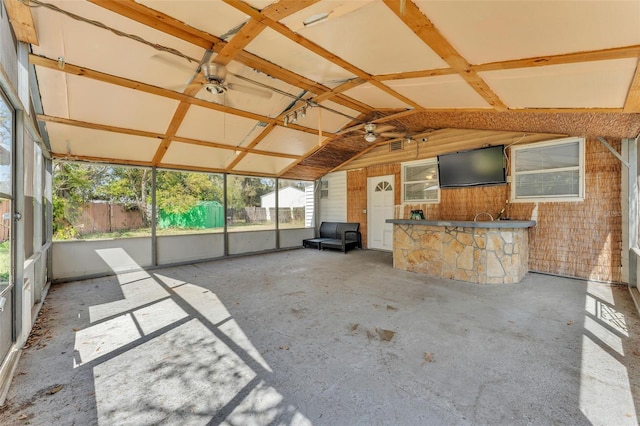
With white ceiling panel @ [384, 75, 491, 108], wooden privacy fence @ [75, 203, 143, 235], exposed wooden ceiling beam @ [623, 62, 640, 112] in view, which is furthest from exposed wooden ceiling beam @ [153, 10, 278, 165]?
wooden privacy fence @ [75, 203, 143, 235]

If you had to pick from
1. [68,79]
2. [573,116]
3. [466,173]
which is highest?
[68,79]

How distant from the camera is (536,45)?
2.16 m

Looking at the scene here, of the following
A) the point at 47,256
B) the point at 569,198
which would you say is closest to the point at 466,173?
the point at 569,198

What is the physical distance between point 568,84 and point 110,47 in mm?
4729

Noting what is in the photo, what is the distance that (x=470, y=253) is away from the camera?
4.55 metres

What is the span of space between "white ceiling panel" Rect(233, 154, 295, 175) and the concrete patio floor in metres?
3.65

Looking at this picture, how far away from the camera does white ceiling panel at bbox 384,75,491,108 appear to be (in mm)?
3203

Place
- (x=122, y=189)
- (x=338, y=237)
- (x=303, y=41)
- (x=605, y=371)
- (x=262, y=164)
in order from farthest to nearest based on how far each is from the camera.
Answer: (x=122, y=189) → (x=338, y=237) → (x=262, y=164) → (x=303, y=41) → (x=605, y=371)

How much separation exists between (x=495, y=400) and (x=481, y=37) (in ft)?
8.86

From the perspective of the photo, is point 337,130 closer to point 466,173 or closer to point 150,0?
point 466,173

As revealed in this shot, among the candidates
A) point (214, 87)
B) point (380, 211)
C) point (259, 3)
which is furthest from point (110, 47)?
point (380, 211)

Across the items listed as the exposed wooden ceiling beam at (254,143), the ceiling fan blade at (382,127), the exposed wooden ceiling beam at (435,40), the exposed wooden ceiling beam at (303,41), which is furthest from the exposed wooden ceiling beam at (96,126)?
the exposed wooden ceiling beam at (435,40)

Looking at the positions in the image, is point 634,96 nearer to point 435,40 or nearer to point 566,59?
point 566,59

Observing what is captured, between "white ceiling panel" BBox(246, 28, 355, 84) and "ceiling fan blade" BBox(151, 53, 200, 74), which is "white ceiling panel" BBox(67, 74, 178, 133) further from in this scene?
"white ceiling panel" BBox(246, 28, 355, 84)
